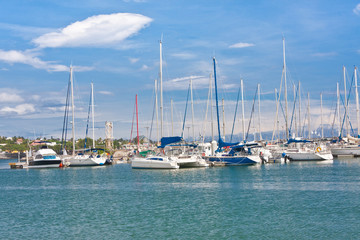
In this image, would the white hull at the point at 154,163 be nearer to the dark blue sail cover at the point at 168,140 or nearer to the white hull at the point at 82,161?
the dark blue sail cover at the point at 168,140

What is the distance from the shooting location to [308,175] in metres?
61.2

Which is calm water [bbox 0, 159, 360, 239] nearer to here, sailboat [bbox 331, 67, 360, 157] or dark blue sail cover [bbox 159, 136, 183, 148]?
dark blue sail cover [bbox 159, 136, 183, 148]

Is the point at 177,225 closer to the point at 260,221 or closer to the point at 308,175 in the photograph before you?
A: the point at 260,221

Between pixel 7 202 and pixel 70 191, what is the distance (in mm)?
8778

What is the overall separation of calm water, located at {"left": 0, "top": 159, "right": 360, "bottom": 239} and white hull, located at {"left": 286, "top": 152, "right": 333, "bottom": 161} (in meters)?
32.4

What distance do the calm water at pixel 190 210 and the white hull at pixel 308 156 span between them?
106ft

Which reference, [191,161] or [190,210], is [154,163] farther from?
[190,210]

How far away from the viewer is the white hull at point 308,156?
290ft

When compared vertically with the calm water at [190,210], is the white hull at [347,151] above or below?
above

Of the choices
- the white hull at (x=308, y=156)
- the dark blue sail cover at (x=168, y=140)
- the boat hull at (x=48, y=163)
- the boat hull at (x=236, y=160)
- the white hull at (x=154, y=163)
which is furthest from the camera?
the boat hull at (x=48, y=163)

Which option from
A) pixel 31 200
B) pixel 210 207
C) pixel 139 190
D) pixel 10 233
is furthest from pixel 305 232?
pixel 31 200

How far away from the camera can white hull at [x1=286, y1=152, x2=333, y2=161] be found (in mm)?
88438

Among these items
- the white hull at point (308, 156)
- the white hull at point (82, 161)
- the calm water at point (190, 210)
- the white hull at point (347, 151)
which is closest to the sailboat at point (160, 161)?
the calm water at point (190, 210)

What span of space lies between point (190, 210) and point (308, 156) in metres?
60.2
